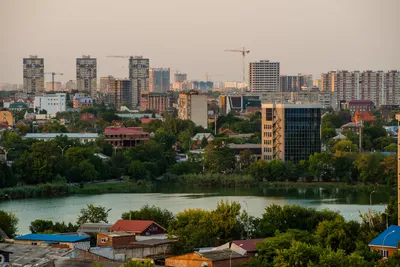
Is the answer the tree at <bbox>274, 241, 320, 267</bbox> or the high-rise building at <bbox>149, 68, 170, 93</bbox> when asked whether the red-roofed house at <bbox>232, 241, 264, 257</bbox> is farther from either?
the high-rise building at <bbox>149, 68, 170, 93</bbox>

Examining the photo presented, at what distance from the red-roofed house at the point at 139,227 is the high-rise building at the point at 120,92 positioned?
39513 mm

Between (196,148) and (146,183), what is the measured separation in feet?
18.9

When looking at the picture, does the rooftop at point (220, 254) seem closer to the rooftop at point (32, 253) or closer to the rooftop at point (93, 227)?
the rooftop at point (32, 253)

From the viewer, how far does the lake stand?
1370 centimetres

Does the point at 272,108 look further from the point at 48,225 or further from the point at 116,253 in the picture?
the point at 116,253

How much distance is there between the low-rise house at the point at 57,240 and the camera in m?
9.24

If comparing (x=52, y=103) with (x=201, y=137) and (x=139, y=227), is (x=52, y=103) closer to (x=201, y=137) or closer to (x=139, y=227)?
(x=201, y=137)

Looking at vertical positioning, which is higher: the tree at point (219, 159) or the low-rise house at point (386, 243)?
the tree at point (219, 159)

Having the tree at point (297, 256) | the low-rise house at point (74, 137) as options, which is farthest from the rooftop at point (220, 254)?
the low-rise house at point (74, 137)

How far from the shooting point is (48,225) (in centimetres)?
1095

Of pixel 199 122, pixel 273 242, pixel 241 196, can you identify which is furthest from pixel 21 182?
pixel 199 122

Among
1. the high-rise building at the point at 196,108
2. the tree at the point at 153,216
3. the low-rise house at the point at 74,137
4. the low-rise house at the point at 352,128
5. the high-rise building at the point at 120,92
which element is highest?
the high-rise building at the point at 120,92

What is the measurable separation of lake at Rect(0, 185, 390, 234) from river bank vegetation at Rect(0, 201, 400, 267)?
148 cm

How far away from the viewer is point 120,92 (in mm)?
51312
